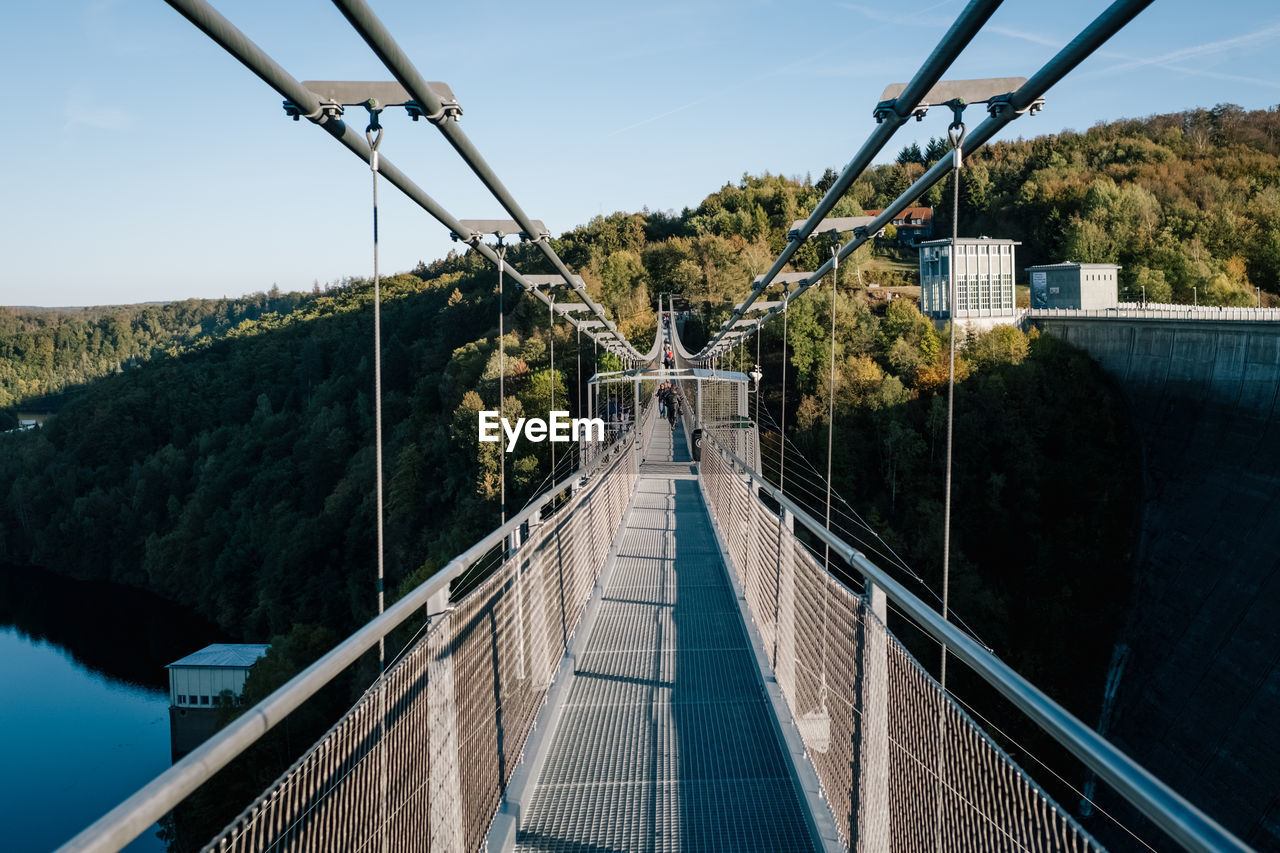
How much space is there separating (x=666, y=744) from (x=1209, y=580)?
25611 mm

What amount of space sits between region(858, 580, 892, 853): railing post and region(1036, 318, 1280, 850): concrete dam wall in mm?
19572

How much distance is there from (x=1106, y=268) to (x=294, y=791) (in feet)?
144

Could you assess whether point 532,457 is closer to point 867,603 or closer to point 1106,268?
point 1106,268

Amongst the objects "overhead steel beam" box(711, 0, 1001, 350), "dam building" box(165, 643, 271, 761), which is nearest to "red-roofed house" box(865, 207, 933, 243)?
"dam building" box(165, 643, 271, 761)

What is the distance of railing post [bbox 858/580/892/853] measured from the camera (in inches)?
74.6

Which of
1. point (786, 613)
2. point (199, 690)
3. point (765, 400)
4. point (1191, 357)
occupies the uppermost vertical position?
point (1191, 357)

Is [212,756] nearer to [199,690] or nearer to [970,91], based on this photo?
[970,91]

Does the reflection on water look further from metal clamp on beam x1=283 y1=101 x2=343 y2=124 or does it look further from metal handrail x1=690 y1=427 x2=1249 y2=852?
metal handrail x1=690 y1=427 x2=1249 y2=852

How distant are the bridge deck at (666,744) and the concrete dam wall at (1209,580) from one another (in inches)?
717

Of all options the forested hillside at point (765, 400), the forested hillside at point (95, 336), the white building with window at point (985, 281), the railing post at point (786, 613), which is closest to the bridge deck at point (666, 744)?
the railing post at point (786, 613)

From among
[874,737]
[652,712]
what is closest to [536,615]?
[652,712]

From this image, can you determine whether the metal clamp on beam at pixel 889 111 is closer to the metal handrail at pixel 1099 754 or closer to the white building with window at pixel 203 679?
the metal handrail at pixel 1099 754

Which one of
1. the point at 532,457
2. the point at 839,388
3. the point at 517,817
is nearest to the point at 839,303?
the point at 839,388

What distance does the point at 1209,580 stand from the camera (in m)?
23.1
